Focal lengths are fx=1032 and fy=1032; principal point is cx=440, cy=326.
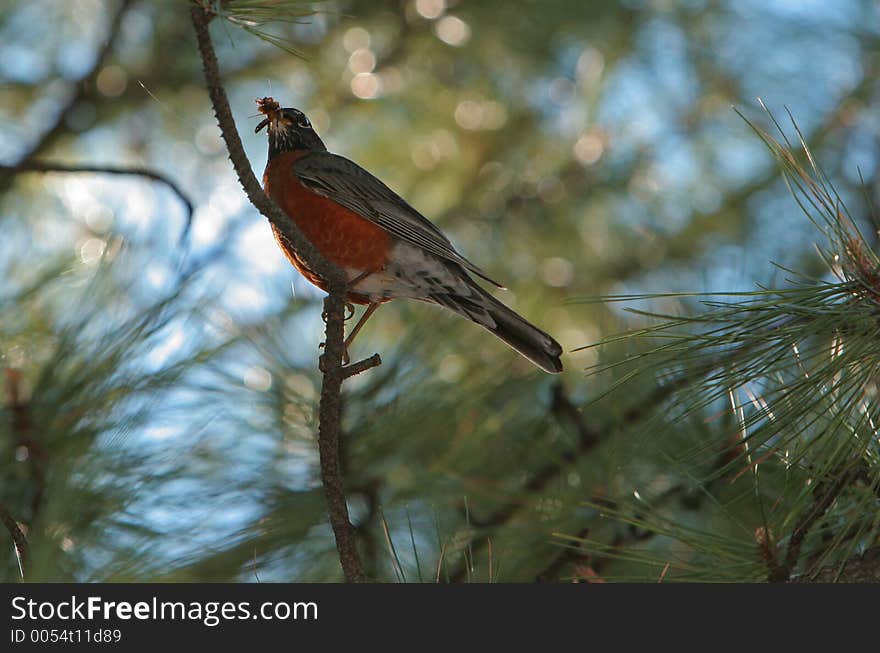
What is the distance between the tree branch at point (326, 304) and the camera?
1.50m

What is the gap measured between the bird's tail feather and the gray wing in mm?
118

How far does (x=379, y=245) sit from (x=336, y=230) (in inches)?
4.7

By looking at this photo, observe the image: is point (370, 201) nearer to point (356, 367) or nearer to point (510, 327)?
point (510, 327)

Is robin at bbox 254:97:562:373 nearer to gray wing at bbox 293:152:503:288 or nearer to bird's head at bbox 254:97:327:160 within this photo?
gray wing at bbox 293:152:503:288

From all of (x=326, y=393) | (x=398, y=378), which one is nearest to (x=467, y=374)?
(x=398, y=378)

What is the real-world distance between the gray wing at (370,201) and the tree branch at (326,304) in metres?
0.67

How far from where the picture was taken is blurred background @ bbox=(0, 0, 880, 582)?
186 centimetres

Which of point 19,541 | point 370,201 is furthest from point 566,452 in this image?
point 19,541

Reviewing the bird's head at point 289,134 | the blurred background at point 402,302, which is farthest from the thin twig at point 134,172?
the bird's head at point 289,134

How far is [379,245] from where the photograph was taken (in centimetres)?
257

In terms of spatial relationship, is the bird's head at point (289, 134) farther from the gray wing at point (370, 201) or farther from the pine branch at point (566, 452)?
the pine branch at point (566, 452)

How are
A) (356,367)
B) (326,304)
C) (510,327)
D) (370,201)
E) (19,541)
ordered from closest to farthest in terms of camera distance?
(19,541) → (356,367) → (326,304) → (510,327) → (370,201)

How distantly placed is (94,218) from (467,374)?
2.01 meters

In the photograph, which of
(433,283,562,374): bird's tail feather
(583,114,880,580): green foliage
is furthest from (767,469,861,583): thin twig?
(433,283,562,374): bird's tail feather
